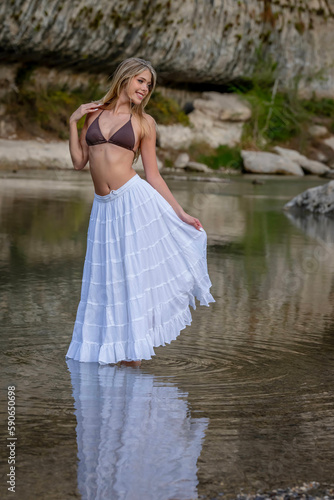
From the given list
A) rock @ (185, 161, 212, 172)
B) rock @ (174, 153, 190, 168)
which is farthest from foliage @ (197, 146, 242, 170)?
rock @ (185, 161, 212, 172)

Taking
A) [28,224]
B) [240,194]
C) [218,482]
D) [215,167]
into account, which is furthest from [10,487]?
[215,167]

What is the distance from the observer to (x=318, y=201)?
644 inches

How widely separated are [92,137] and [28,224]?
7135 millimetres

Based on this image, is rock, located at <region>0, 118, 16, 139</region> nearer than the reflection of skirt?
No

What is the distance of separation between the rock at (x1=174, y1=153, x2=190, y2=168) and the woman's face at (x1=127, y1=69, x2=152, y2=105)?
26.8 m

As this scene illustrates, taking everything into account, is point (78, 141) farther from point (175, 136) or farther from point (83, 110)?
point (175, 136)

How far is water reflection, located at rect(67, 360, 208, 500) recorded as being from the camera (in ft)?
9.52

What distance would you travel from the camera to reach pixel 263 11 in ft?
129

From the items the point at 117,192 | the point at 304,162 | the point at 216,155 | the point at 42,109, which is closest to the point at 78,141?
the point at 117,192

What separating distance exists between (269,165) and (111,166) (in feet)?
91.9

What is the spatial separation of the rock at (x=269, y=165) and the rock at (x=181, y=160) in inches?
91.2

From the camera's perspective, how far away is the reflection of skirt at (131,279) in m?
4.77

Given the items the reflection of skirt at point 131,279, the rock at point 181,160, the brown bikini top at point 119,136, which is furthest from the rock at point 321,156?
the brown bikini top at point 119,136

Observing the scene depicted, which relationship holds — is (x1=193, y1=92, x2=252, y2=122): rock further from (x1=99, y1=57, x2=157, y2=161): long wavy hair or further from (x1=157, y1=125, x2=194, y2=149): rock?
(x1=99, y1=57, x2=157, y2=161): long wavy hair
